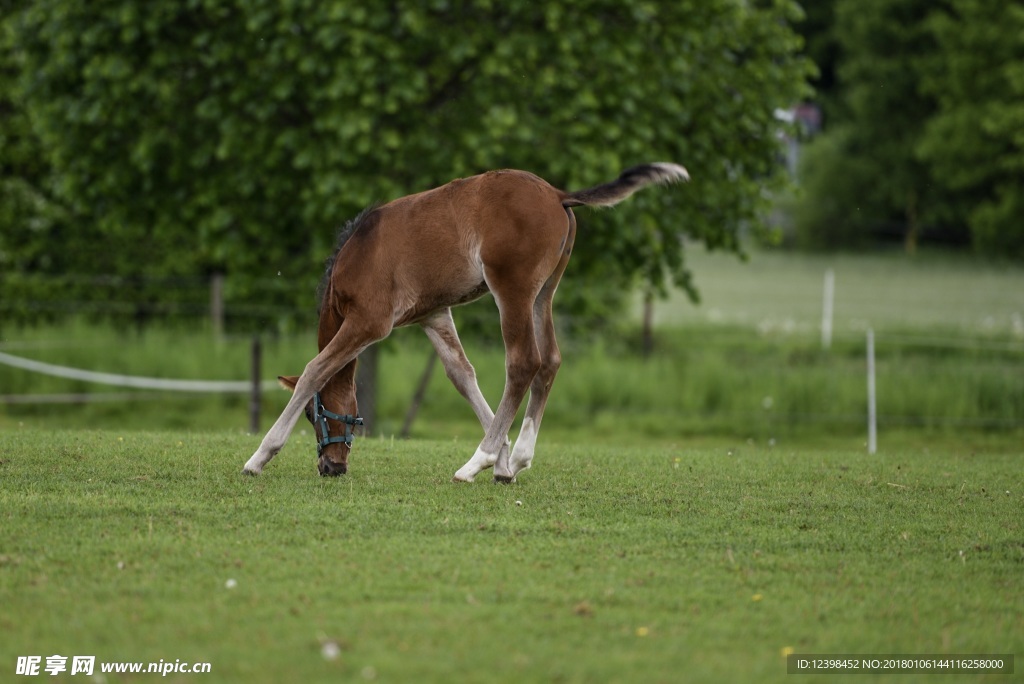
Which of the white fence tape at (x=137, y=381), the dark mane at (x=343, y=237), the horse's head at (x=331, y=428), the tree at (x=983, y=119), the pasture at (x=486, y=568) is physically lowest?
the pasture at (x=486, y=568)

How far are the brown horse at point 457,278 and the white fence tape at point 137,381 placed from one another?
28.7 feet

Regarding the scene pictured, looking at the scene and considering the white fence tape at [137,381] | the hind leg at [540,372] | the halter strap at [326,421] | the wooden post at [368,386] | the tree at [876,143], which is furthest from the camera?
the tree at [876,143]

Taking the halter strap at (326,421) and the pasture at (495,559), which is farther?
the halter strap at (326,421)

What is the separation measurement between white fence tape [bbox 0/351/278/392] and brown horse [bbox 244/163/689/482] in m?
8.75

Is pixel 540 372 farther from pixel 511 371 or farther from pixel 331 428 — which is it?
pixel 331 428

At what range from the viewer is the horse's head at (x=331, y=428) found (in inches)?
291

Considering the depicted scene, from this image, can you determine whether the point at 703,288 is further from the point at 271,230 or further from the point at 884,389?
the point at 271,230

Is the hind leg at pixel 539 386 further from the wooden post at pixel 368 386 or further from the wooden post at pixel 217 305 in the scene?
the wooden post at pixel 217 305

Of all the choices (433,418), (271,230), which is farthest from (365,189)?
(433,418)

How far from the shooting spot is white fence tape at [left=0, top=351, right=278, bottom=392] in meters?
15.7

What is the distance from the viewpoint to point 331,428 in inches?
294

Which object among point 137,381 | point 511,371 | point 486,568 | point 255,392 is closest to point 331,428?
point 511,371

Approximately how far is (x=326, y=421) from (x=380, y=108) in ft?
21.2

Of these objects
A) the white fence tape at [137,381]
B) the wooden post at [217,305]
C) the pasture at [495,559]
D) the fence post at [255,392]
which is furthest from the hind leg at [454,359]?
the wooden post at [217,305]
